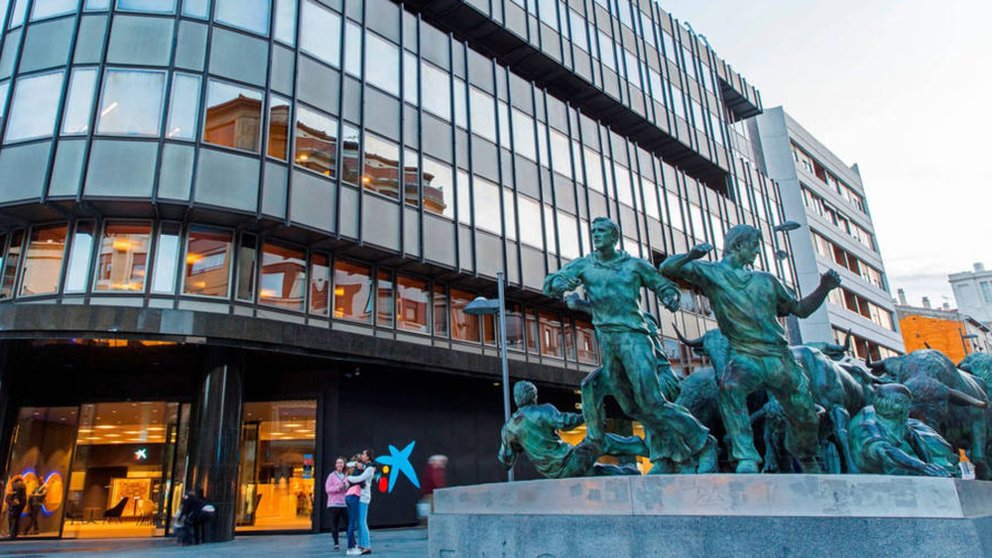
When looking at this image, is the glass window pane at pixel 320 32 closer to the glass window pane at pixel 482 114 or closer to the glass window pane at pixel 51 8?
the glass window pane at pixel 482 114

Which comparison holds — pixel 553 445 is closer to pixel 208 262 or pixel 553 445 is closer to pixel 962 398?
pixel 962 398

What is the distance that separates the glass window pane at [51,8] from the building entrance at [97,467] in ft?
33.2

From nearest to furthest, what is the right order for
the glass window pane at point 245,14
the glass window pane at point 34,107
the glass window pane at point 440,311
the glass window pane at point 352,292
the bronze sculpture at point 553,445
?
the bronze sculpture at point 553,445, the glass window pane at point 34,107, the glass window pane at point 245,14, the glass window pane at point 352,292, the glass window pane at point 440,311

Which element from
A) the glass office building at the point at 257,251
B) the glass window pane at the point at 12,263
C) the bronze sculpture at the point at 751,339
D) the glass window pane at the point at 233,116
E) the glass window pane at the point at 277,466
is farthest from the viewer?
the glass window pane at the point at 277,466

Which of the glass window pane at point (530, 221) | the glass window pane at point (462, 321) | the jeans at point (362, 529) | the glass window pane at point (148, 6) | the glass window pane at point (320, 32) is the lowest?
the jeans at point (362, 529)

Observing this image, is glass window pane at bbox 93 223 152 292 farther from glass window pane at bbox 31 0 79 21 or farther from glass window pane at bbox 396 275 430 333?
glass window pane at bbox 396 275 430 333

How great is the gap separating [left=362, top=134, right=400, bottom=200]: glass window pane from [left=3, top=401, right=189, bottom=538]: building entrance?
7869 millimetres

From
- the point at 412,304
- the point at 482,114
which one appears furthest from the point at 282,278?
the point at 482,114

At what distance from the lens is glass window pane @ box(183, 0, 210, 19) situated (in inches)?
655

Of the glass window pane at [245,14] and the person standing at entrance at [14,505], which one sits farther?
the glass window pane at [245,14]

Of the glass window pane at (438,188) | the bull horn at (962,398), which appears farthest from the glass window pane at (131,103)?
the bull horn at (962,398)

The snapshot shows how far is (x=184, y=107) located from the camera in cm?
1579

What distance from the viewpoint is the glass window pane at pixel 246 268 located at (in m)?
15.8

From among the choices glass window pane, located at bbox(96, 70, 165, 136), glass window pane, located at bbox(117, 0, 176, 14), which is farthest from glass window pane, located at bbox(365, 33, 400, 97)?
glass window pane, located at bbox(96, 70, 165, 136)
